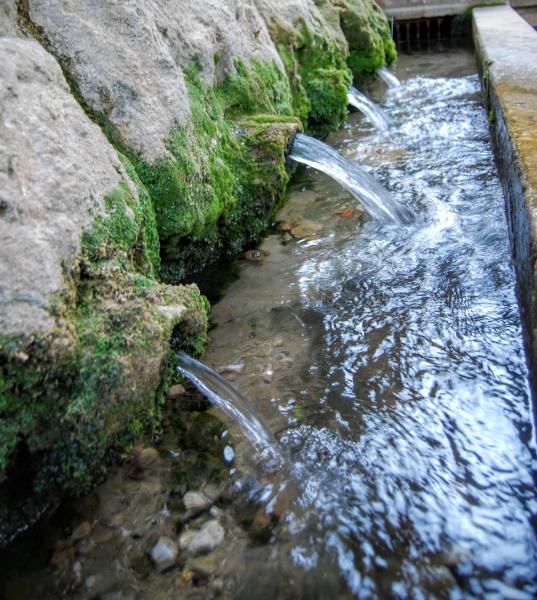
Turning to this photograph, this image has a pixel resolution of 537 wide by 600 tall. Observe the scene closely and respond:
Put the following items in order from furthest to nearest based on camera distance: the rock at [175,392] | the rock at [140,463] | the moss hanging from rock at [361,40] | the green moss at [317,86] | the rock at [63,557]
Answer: the moss hanging from rock at [361,40] < the green moss at [317,86] < the rock at [175,392] < the rock at [140,463] < the rock at [63,557]

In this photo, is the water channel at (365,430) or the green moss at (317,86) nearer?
the water channel at (365,430)

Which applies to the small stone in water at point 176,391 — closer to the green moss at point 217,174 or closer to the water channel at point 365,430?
the water channel at point 365,430

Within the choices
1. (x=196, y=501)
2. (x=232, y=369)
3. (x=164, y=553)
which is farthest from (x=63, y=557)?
(x=232, y=369)

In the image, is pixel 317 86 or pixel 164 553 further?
pixel 317 86

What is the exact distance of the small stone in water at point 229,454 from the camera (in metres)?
2.54

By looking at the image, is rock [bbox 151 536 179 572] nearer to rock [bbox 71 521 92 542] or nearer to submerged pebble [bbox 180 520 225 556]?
submerged pebble [bbox 180 520 225 556]

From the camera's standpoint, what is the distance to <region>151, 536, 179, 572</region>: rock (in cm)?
212

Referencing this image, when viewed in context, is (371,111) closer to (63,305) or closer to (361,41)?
(361,41)

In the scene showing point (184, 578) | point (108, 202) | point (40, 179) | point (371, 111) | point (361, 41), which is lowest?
point (184, 578)

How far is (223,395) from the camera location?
9.20 ft

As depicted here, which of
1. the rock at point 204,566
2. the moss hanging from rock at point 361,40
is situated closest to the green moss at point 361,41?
the moss hanging from rock at point 361,40

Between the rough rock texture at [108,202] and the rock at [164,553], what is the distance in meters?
0.41

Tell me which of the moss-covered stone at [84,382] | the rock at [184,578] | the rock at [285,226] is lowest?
the rock at [184,578]

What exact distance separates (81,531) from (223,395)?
89 cm
